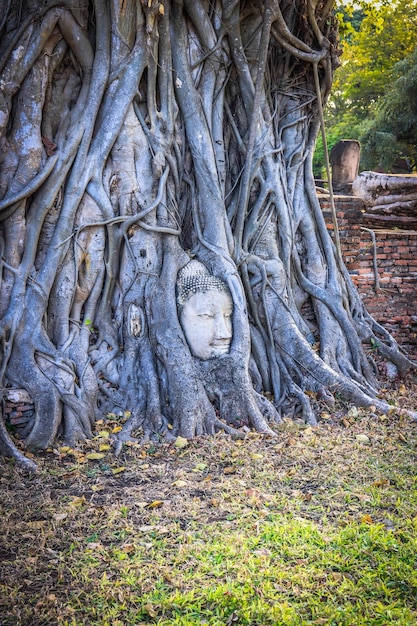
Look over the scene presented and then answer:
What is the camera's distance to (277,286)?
582 centimetres

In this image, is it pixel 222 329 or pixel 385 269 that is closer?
pixel 222 329

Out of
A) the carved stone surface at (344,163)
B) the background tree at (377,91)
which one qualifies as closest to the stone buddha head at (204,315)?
the carved stone surface at (344,163)

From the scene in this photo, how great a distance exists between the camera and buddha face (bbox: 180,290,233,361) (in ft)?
16.7

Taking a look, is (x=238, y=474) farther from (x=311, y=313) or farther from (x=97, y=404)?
(x=311, y=313)

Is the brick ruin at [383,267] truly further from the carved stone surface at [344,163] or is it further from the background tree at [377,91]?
the background tree at [377,91]

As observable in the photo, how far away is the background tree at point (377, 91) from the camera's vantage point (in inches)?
679

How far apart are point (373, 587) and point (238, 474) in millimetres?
1384

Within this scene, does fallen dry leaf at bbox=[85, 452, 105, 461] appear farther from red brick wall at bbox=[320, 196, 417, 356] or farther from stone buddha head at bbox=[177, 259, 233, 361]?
red brick wall at bbox=[320, 196, 417, 356]

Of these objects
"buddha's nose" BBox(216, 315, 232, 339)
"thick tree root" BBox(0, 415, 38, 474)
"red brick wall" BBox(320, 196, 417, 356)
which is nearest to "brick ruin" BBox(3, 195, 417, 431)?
"red brick wall" BBox(320, 196, 417, 356)

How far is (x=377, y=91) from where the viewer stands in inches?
827

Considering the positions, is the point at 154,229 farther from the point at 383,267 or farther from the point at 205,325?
the point at 383,267

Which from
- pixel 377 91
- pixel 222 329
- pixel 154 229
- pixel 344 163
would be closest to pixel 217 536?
pixel 222 329

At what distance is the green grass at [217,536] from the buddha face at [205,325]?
2.68 feet

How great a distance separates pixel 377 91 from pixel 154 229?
18.2 metres
